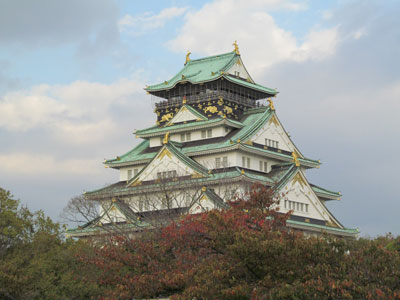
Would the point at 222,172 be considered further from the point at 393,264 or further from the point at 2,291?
the point at 393,264

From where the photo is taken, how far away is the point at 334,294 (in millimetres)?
24375

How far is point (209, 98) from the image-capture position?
64875 mm

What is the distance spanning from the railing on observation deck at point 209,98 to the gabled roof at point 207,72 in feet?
4.04

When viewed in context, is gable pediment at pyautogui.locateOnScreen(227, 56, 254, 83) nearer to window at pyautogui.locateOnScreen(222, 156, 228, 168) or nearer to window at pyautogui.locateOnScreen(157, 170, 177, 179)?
window at pyautogui.locateOnScreen(222, 156, 228, 168)

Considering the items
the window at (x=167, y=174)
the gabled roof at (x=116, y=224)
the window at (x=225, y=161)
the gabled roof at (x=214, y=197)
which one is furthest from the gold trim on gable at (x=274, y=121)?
the gabled roof at (x=116, y=224)

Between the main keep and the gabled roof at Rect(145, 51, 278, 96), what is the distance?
113 millimetres

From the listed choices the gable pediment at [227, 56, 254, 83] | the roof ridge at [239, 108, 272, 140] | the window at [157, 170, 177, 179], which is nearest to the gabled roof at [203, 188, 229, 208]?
the window at [157, 170, 177, 179]

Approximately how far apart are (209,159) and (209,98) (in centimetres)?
664

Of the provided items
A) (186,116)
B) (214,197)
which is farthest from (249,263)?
(186,116)

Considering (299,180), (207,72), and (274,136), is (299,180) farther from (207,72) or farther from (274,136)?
(207,72)

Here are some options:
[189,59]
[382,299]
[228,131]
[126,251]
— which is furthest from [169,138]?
[382,299]

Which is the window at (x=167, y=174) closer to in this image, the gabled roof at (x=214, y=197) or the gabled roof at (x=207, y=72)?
the gabled roof at (x=214, y=197)

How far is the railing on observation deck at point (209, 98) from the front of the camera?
6475cm

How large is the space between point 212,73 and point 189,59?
7.16 metres
